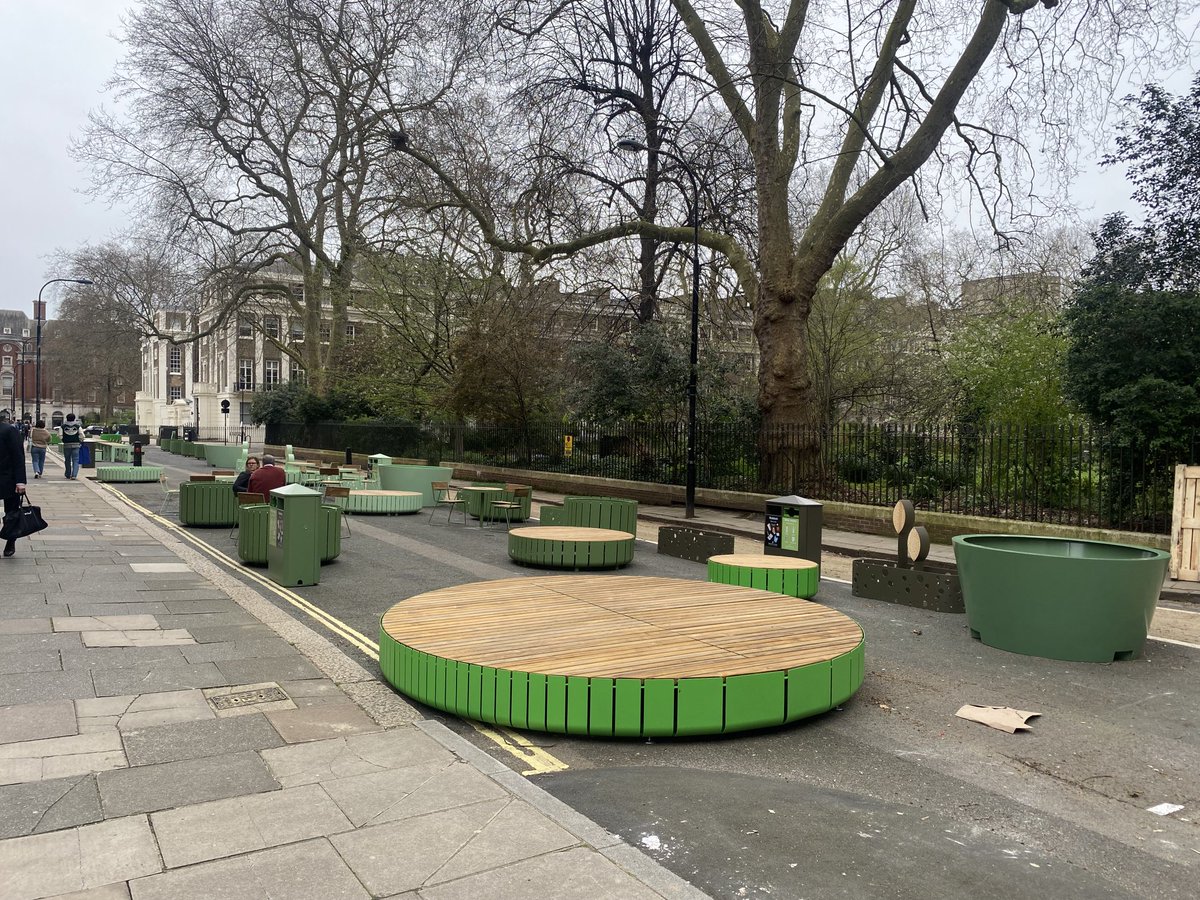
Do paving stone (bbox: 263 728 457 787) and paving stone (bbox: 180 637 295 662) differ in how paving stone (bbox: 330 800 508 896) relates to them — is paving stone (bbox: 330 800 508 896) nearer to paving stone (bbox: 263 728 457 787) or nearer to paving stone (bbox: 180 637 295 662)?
paving stone (bbox: 263 728 457 787)

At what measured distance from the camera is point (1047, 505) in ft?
49.2

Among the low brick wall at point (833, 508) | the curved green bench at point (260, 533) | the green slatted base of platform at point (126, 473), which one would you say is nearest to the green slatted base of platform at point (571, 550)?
the curved green bench at point (260, 533)

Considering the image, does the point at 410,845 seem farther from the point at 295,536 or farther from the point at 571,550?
the point at 571,550

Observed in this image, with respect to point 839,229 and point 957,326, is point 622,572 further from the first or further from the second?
point 957,326

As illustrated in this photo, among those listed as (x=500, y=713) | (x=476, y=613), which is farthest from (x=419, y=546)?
(x=500, y=713)

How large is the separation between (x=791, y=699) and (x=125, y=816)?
143 inches

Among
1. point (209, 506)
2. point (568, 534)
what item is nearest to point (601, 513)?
point (568, 534)

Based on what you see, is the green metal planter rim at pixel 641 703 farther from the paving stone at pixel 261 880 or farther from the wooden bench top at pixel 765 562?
the wooden bench top at pixel 765 562

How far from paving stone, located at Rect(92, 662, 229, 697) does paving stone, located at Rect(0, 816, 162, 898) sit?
2176 mm

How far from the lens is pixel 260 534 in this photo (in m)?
10.7

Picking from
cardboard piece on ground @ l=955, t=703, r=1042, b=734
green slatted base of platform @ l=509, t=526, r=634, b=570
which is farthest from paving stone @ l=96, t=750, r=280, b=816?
green slatted base of platform @ l=509, t=526, r=634, b=570

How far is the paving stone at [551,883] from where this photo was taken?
3.03 m

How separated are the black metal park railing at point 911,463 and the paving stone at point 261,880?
13097 millimetres

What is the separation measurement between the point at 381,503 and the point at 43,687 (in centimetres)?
1306
